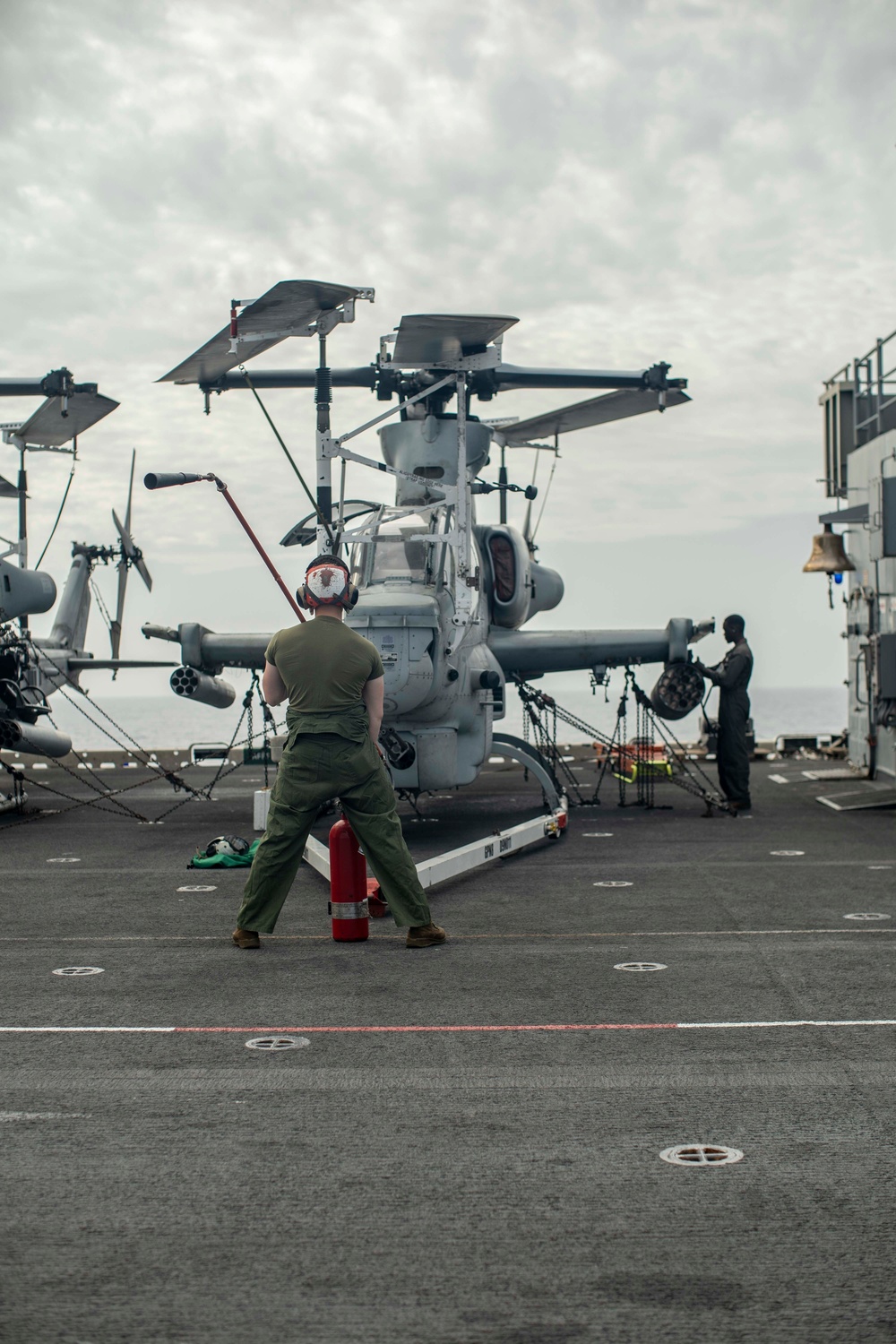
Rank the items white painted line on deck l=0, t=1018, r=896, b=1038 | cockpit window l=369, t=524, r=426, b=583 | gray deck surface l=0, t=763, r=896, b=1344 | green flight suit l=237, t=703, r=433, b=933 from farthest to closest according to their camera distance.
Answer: cockpit window l=369, t=524, r=426, b=583
green flight suit l=237, t=703, r=433, b=933
white painted line on deck l=0, t=1018, r=896, b=1038
gray deck surface l=0, t=763, r=896, b=1344

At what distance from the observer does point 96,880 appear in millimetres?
10312

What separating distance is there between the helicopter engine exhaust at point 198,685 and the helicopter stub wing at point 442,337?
542cm

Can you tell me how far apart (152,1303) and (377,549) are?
1070cm

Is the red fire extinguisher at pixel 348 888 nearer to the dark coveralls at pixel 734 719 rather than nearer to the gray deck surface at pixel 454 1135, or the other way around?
the gray deck surface at pixel 454 1135

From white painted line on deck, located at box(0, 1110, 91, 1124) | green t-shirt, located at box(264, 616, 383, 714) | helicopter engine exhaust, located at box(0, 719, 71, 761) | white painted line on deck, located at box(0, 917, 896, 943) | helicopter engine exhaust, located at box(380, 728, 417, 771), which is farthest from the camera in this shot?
helicopter engine exhaust, located at box(0, 719, 71, 761)

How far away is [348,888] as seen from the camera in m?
7.53

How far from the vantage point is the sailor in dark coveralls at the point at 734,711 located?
1552 cm

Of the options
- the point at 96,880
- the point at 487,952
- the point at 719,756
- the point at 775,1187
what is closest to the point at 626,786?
the point at 719,756

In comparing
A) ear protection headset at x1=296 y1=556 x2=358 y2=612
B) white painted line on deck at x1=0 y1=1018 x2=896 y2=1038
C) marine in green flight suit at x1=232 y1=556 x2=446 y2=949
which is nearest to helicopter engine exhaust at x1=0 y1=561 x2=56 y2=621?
ear protection headset at x1=296 y1=556 x2=358 y2=612

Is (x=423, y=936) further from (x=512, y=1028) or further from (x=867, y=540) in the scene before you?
(x=867, y=540)

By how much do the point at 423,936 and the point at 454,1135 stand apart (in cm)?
321

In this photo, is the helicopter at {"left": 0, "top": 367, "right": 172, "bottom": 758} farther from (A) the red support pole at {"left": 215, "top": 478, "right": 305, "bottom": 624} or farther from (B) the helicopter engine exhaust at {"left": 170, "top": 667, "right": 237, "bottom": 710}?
(A) the red support pole at {"left": 215, "top": 478, "right": 305, "bottom": 624}

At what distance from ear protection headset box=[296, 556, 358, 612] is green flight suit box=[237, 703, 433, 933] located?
0.71m

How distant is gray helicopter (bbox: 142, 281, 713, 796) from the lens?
11273 millimetres
